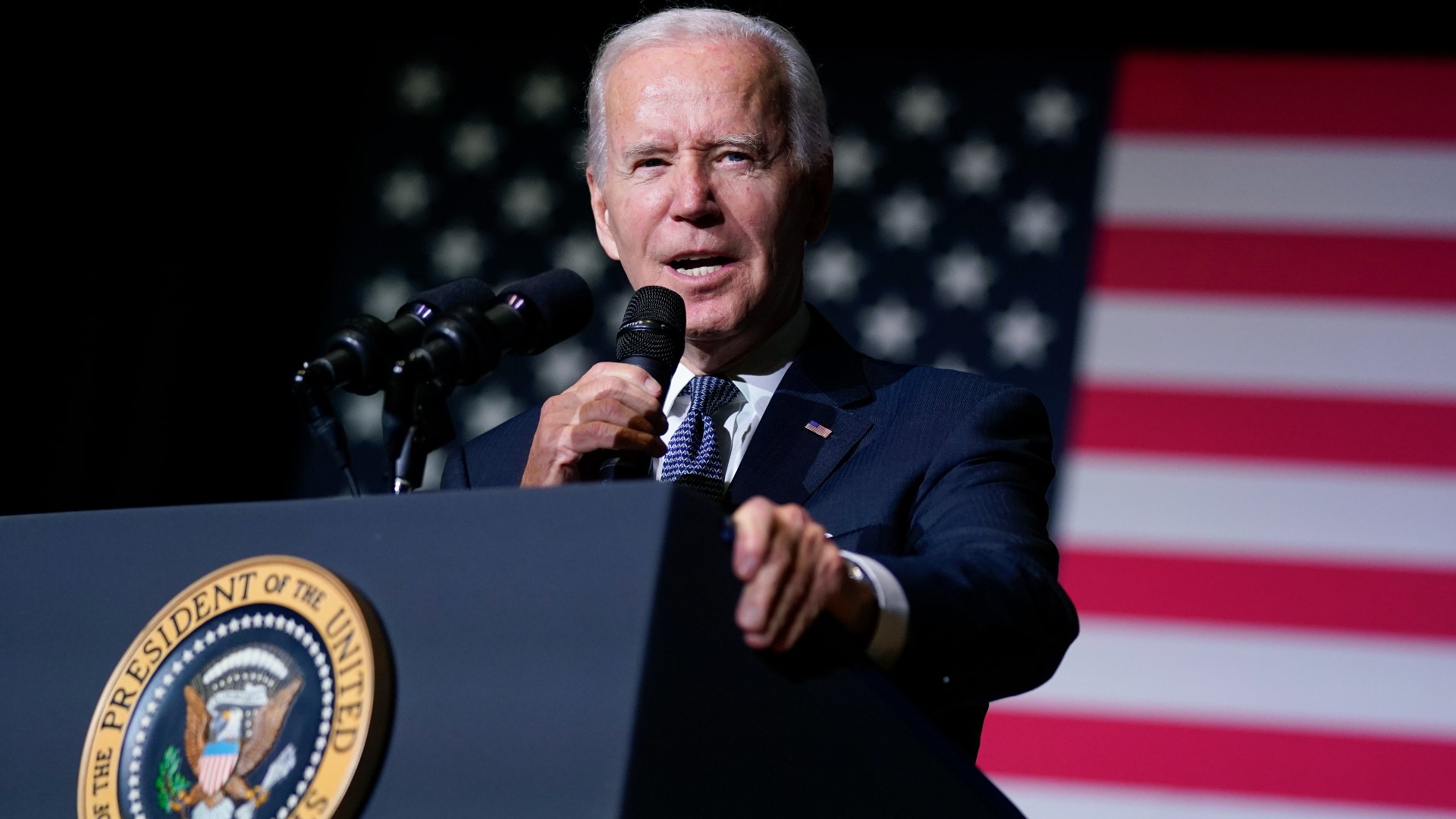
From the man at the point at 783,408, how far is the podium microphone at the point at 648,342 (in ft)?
0.13

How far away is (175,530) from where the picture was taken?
3.31 ft

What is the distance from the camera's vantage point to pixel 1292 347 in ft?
11.3

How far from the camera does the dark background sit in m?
3.35

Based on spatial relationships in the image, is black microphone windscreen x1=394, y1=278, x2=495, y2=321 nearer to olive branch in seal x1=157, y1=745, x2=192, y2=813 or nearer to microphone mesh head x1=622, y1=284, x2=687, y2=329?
microphone mesh head x1=622, y1=284, x2=687, y2=329

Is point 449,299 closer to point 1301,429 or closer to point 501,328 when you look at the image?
point 501,328

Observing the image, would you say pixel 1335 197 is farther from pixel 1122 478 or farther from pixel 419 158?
pixel 419 158

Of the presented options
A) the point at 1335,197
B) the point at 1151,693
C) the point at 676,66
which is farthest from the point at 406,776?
the point at 1335,197

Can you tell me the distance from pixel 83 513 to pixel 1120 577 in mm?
2669

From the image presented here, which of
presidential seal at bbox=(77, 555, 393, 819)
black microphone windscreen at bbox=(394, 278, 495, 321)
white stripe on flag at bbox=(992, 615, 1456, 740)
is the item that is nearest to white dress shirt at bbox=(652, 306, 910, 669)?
black microphone windscreen at bbox=(394, 278, 495, 321)

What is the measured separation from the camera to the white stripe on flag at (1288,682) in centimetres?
322

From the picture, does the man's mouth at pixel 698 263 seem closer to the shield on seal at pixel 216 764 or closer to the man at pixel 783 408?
the man at pixel 783 408

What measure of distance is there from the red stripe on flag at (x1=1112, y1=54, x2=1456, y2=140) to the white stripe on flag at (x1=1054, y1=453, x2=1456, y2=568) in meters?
0.84

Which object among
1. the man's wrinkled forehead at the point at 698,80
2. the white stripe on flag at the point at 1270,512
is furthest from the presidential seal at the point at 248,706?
the white stripe on flag at the point at 1270,512

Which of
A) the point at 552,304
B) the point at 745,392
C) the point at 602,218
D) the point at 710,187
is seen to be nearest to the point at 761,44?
the point at 710,187
